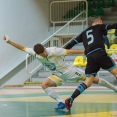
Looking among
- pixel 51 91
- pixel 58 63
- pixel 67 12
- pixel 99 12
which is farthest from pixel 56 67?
pixel 67 12

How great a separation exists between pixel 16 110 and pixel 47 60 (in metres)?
1.00

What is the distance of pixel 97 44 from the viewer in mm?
6281

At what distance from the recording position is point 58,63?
20.7ft

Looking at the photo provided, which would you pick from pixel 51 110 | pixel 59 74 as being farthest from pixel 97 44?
pixel 51 110

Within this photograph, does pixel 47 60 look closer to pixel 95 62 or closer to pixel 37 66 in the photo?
pixel 95 62

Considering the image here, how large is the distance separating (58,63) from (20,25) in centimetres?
982

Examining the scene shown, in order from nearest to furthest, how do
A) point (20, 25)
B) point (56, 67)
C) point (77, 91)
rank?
1. point (77, 91)
2. point (56, 67)
3. point (20, 25)

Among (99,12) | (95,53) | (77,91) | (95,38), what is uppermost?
(99,12)

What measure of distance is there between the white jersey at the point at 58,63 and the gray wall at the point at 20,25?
8.52 meters

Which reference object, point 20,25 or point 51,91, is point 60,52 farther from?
point 20,25

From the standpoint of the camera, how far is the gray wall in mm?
14836

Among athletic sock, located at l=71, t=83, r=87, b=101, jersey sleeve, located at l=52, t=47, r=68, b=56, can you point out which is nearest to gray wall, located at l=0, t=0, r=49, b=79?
jersey sleeve, located at l=52, t=47, r=68, b=56

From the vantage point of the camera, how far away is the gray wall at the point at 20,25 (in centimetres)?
1484

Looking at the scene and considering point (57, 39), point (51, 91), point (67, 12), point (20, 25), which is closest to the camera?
point (51, 91)
